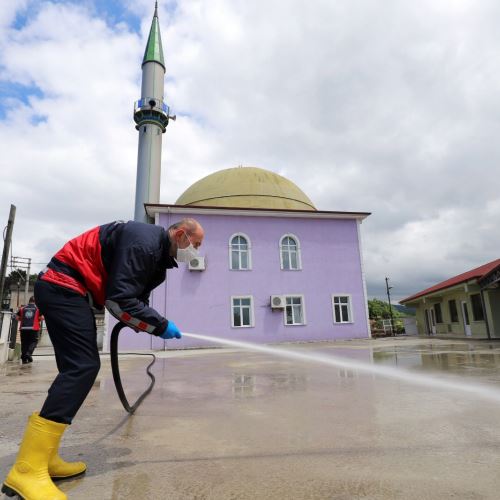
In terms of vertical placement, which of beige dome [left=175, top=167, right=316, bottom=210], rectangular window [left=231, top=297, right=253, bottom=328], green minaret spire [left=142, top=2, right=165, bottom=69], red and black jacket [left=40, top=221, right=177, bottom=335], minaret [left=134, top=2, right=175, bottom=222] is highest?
green minaret spire [left=142, top=2, right=165, bottom=69]

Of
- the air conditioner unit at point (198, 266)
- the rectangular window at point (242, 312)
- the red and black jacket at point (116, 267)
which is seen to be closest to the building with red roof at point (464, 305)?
the rectangular window at point (242, 312)

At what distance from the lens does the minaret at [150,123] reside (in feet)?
78.2

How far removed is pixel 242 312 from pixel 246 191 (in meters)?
7.97

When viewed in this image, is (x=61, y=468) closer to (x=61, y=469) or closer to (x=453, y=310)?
(x=61, y=469)

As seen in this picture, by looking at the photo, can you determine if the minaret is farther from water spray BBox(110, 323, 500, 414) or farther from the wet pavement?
the wet pavement

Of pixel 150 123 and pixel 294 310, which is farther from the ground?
pixel 150 123

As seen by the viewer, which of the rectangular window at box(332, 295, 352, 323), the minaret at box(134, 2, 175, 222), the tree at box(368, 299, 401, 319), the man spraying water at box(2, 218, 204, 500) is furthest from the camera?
the tree at box(368, 299, 401, 319)

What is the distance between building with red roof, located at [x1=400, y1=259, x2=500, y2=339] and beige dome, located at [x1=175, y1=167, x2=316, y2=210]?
33.4ft

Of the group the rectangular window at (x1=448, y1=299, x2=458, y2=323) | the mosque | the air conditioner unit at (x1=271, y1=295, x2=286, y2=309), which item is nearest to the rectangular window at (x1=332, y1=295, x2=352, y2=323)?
the mosque

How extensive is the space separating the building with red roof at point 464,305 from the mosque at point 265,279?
5.48 m

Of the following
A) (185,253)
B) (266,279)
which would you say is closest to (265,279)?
(266,279)

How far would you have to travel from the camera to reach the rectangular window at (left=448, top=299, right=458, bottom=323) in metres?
22.9

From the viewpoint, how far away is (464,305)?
21.8 m

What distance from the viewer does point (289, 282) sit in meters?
18.6
